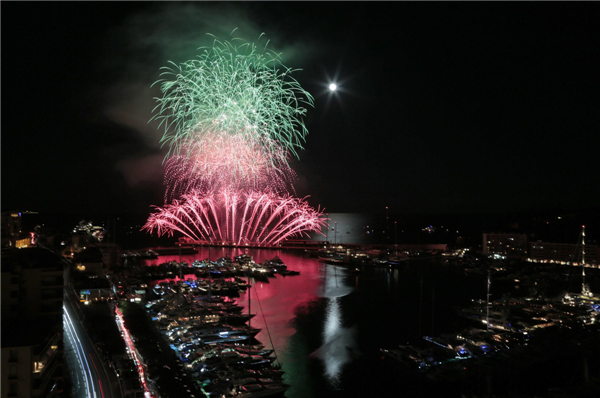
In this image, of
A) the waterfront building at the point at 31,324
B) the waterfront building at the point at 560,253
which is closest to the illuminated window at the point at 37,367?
the waterfront building at the point at 31,324

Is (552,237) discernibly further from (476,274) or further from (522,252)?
(476,274)

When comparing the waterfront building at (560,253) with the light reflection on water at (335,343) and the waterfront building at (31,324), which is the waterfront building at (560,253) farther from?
the waterfront building at (31,324)

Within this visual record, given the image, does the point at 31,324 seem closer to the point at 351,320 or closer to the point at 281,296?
the point at 351,320

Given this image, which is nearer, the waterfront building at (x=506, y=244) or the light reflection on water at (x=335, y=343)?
the light reflection on water at (x=335, y=343)

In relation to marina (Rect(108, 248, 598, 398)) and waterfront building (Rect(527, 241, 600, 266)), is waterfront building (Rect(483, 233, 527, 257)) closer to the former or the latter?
waterfront building (Rect(527, 241, 600, 266))

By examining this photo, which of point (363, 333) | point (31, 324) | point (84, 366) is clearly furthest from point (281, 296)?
point (31, 324)

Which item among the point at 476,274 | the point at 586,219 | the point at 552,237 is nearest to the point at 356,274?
the point at 476,274

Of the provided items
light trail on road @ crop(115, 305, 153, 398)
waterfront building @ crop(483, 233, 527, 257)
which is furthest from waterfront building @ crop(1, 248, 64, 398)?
waterfront building @ crop(483, 233, 527, 257)
